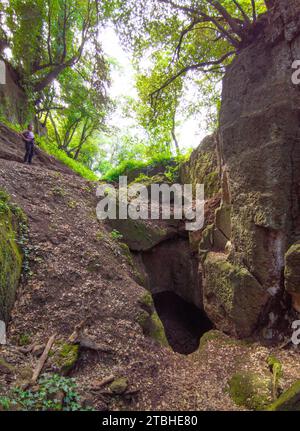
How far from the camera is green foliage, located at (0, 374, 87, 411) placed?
3207 mm

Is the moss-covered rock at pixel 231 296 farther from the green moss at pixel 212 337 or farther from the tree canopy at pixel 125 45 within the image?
the tree canopy at pixel 125 45

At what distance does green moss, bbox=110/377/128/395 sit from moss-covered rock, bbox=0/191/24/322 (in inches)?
82.0

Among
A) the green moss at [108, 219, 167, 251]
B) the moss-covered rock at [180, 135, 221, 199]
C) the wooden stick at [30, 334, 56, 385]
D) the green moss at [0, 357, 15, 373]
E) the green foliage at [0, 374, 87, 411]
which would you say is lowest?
the green foliage at [0, 374, 87, 411]

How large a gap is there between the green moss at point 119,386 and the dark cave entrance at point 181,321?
5196 millimetres

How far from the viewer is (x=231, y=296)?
6.89 meters

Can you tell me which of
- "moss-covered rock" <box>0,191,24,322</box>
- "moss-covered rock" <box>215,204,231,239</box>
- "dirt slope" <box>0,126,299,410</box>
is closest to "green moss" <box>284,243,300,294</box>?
"dirt slope" <box>0,126,299,410</box>

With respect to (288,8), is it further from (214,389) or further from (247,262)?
(214,389)

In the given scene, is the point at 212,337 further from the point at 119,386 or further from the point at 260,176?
the point at 260,176

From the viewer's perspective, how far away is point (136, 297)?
252 inches

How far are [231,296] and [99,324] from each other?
338 cm

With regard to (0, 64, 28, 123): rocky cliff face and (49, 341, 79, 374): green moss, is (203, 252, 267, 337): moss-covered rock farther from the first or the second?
(0, 64, 28, 123): rocky cliff face
